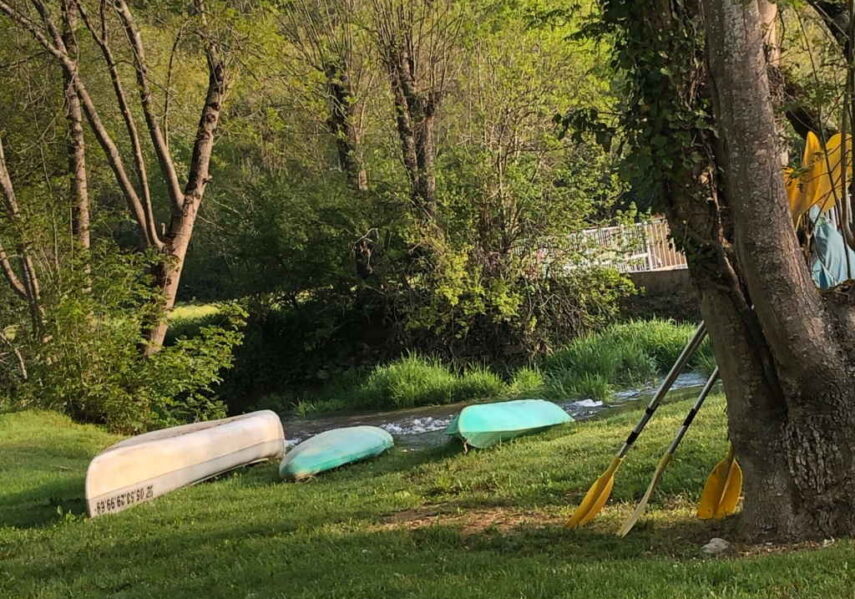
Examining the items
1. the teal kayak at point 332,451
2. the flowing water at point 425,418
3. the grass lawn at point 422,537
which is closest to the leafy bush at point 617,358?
the flowing water at point 425,418

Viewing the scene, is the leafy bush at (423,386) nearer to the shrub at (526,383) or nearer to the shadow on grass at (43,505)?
the shrub at (526,383)

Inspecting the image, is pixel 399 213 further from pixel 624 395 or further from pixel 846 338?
pixel 846 338

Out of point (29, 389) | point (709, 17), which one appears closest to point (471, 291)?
point (29, 389)

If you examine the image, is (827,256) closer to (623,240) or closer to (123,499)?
(123,499)

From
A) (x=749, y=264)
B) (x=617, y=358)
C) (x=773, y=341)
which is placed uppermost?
(x=749, y=264)

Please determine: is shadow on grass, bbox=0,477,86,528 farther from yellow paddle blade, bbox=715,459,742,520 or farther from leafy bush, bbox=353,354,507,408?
leafy bush, bbox=353,354,507,408

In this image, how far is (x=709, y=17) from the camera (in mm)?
4398

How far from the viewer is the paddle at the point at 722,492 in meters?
5.44

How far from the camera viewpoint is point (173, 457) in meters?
9.52

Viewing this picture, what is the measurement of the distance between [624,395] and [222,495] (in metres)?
8.21

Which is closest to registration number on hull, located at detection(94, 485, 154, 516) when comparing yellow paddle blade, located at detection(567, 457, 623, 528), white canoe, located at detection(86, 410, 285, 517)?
white canoe, located at detection(86, 410, 285, 517)

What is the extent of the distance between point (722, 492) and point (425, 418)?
10.1 metres

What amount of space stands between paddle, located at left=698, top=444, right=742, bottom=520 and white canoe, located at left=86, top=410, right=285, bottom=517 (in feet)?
18.8

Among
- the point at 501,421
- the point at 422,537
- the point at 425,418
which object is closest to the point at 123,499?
the point at 422,537
